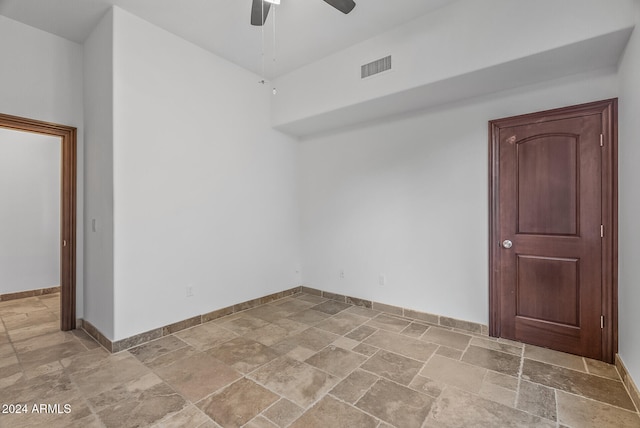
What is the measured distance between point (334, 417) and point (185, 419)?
0.93m

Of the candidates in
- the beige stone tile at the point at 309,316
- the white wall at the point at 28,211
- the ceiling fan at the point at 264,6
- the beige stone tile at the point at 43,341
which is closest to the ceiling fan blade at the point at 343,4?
the ceiling fan at the point at 264,6

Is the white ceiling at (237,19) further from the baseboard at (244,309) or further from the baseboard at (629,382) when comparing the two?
the baseboard at (629,382)

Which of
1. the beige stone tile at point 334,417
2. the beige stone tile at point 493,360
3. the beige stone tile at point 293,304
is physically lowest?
the beige stone tile at point 493,360

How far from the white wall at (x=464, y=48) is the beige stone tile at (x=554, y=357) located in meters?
2.53

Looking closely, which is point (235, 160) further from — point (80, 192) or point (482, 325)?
point (482, 325)

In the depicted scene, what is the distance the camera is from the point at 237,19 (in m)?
2.95

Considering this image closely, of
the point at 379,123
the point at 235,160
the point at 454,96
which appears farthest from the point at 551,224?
the point at 235,160

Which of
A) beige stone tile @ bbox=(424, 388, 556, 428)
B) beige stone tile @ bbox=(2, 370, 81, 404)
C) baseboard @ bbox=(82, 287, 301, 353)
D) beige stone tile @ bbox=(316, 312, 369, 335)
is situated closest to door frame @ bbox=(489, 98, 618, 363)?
beige stone tile @ bbox=(424, 388, 556, 428)

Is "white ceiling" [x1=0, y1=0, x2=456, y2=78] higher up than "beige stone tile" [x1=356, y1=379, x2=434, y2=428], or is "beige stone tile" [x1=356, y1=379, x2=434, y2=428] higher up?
"white ceiling" [x1=0, y1=0, x2=456, y2=78]

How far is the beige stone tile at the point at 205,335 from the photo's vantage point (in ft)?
9.62

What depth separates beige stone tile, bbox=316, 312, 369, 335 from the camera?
10.8 ft

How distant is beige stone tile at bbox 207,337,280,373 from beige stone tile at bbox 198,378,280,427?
0.26 m

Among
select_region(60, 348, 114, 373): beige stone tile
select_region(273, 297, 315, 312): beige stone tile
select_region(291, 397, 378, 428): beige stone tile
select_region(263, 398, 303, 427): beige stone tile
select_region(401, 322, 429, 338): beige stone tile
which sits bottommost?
select_region(401, 322, 429, 338): beige stone tile

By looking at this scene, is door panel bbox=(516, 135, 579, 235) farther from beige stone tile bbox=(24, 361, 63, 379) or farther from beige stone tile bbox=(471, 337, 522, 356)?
beige stone tile bbox=(24, 361, 63, 379)
